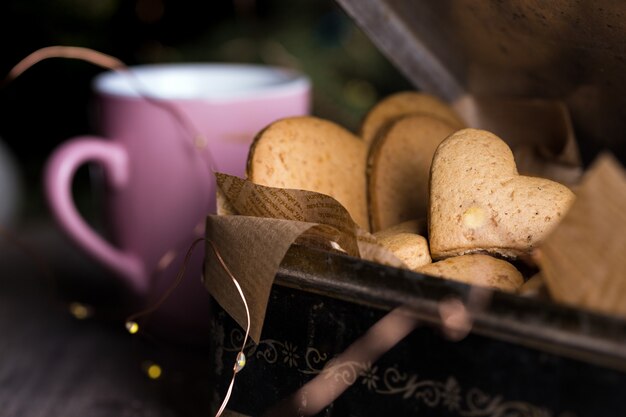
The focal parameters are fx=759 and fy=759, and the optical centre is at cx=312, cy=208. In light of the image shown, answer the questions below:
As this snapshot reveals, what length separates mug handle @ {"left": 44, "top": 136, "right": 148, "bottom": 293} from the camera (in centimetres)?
62

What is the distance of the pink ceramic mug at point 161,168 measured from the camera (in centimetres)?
62

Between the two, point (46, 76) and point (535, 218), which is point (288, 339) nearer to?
point (535, 218)

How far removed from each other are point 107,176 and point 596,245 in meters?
0.43

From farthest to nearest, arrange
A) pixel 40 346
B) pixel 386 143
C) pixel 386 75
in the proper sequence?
pixel 386 75 → pixel 40 346 → pixel 386 143

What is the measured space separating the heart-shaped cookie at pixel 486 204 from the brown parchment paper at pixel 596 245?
0.08 meters

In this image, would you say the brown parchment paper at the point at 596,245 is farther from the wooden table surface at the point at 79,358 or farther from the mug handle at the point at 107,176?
the mug handle at the point at 107,176

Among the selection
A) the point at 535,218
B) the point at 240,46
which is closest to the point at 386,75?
the point at 240,46

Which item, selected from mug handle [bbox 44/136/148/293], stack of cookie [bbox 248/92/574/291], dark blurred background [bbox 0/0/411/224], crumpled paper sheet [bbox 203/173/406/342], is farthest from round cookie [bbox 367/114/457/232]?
dark blurred background [bbox 0/0/411/224]

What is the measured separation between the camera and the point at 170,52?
40.9 inches

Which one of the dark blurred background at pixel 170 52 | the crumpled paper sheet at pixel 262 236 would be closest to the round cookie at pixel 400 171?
the crumpled paper sheet at pixel 262 236

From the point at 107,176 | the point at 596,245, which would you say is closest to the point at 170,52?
the point at 107,176

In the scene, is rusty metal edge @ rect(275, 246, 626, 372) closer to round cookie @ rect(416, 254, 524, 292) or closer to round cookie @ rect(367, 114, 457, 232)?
round cookie @ rect(416, 254, 524, 292)

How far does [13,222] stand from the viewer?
958mm

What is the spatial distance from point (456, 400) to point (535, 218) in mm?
119
